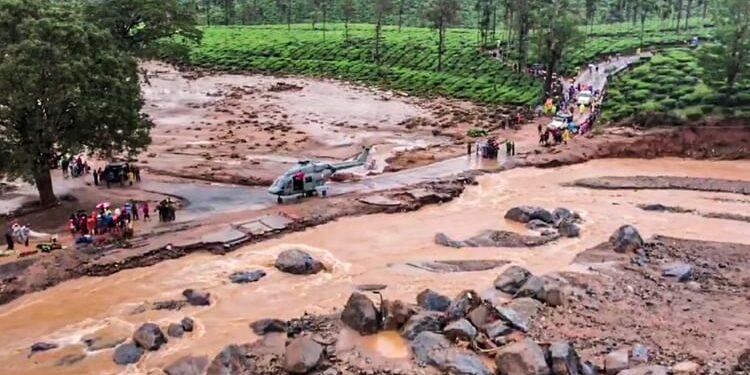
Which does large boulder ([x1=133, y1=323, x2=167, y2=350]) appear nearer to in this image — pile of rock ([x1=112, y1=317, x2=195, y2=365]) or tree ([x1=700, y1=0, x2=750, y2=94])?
pile of rock ([x1=112, y1=317, x2=195, y2=365])

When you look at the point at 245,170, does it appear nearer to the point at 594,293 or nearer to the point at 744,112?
the point at 594,293

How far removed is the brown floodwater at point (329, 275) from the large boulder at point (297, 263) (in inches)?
15.0

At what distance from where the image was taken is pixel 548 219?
140ft

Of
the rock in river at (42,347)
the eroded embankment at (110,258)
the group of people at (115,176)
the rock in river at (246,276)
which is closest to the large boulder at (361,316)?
the rock in river at (246,276)

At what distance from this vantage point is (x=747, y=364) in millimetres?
25500

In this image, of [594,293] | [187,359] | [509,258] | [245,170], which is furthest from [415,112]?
[187,359]

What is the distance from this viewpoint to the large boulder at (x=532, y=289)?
102 ft

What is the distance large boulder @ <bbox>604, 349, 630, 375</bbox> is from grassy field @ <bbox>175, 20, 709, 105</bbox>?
179ft

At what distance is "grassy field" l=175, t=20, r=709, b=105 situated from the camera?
88.9 metres

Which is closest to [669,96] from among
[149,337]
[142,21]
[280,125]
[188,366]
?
[280,125]

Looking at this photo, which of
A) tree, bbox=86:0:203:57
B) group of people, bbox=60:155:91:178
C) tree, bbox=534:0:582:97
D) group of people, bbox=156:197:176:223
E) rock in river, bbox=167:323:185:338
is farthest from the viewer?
tree, bbox=534:0:582:97

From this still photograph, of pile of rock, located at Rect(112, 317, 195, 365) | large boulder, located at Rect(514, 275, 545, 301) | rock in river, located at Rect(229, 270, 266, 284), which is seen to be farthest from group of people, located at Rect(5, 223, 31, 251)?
large boulder, located at Rect(514, 275, 545, 301)

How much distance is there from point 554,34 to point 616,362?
5355 centimetres

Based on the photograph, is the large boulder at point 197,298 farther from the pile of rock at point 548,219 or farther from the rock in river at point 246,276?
the pile of rock at point 548,219
